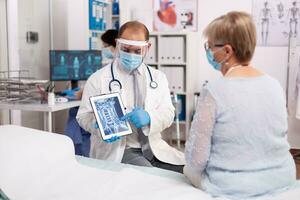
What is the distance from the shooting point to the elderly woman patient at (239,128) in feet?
4.41

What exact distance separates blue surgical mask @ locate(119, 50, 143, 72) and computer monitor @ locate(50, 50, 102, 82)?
159 cm

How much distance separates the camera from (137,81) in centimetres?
222

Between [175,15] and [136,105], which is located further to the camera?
[175,15]

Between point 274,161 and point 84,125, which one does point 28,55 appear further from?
point 274,161

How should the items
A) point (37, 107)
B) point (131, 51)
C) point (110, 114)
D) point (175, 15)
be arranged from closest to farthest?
point (110, 114), point (131, 51), point (37, 107), point (175, 15)

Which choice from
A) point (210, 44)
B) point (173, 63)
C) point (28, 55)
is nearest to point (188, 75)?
point (173, 63)

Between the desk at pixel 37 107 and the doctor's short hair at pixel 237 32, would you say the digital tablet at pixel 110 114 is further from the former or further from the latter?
the desk at pixel 37 107

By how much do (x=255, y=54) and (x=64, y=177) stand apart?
3.36 meters

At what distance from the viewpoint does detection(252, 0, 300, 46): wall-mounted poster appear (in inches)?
174

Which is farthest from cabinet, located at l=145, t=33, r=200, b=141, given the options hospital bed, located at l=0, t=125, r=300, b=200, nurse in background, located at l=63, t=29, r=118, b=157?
hospital bed, located at l=0, t=125, r=300, b=200

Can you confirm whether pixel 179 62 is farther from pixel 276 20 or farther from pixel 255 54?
pixel 276 20

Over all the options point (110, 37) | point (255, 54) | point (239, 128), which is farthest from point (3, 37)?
point (239, 128)

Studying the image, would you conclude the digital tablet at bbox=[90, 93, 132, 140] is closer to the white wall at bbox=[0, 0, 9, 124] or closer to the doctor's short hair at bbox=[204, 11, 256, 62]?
the doctor's short hair at bbox=[204, 11, 256, 62]

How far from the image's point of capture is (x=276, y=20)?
14.7 ft
